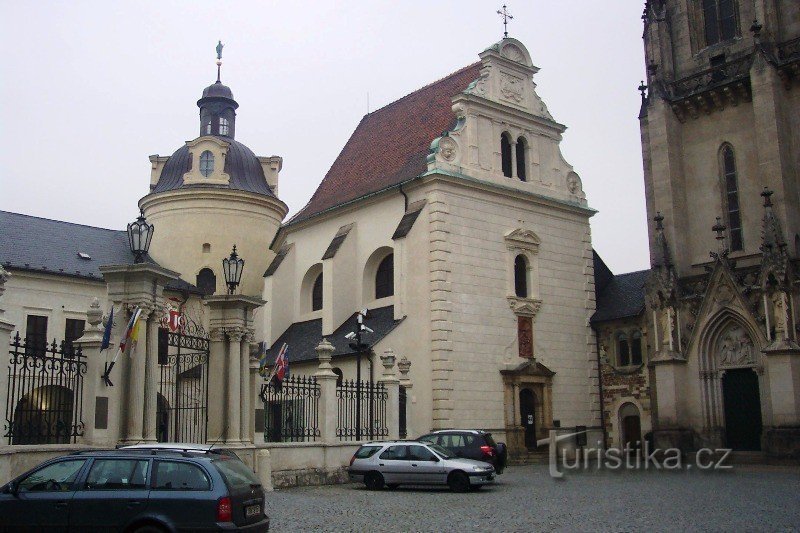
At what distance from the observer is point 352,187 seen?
38.8 m

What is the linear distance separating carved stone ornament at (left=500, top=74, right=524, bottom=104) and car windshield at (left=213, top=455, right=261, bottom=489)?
2696 centimetres

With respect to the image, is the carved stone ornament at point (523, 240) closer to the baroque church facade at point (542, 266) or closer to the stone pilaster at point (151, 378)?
the baroque church facade at point (542, 266)

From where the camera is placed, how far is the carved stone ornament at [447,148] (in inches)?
1312

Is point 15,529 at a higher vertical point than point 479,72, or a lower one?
lower

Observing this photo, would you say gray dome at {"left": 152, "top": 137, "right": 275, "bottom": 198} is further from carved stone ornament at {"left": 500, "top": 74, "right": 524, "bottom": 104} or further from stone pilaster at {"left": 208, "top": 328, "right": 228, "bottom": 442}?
stone pilaster at {"left": 208, "top": 328, "right": 228, "bottom": 442}

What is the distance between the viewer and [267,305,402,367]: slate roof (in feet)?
105

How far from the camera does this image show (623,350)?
36.3 meters

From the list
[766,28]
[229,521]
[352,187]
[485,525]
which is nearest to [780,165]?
[766,28]

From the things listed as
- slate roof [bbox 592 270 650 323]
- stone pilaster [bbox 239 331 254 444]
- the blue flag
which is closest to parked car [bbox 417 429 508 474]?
stone pilaster [bbox 239 331 254 444]

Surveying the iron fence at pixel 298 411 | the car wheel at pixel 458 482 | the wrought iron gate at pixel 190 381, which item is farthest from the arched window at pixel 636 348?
the wrought iron gate at pixel 190 381

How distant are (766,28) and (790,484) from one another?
1702 centimetres

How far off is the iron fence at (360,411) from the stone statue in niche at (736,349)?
12046 millimetres

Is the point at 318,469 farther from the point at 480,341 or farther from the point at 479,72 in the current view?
the point at 479,72

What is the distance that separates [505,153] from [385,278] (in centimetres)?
718
